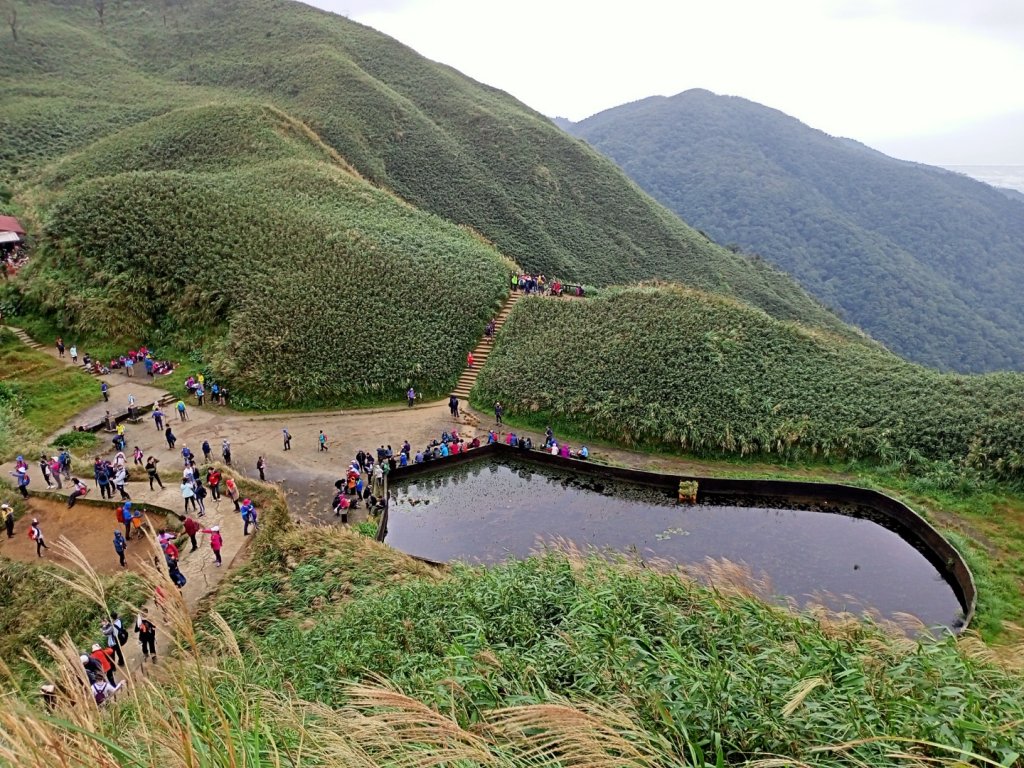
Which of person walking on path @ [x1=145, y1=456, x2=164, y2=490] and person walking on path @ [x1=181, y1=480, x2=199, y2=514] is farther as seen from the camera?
person walking on path @ [x1=145, y1=456, x2=164, y2=490]

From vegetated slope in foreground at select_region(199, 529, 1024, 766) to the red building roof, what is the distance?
2992 centimetres

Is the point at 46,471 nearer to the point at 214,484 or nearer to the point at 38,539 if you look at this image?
the point at 38,539

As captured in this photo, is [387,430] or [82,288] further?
[82,288]

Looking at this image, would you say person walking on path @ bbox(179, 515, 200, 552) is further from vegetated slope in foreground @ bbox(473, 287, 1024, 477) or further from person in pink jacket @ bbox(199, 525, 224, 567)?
vegetated slope in foreground @ bbox(473, 287, 1024, 477)

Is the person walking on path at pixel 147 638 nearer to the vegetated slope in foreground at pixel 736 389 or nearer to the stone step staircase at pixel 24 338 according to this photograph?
the vegetated slope in foreground at pixel 736 389

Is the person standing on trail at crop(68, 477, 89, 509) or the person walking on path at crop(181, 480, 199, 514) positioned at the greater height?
the person walking on path at crop(181, 480, 199, 514)

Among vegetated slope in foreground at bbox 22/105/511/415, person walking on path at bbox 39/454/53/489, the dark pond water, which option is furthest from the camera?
vegetated slope in foreground at bbox 22/105/511/415

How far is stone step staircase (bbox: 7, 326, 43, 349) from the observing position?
24.1 m

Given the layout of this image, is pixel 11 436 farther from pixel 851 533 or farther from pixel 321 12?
pixel 321 12

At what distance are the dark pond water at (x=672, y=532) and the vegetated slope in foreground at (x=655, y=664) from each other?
5.00 m

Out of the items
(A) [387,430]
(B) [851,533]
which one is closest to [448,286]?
(A) [387,430]

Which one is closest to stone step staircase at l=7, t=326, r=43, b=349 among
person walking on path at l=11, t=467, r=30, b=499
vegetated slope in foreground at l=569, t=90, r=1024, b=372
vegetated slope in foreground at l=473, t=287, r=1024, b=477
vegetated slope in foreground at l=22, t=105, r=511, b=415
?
vegetated slope in foreground at l=22, t=105, r=511, b=415

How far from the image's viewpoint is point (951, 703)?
4.13m

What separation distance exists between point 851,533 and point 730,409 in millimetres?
5486
